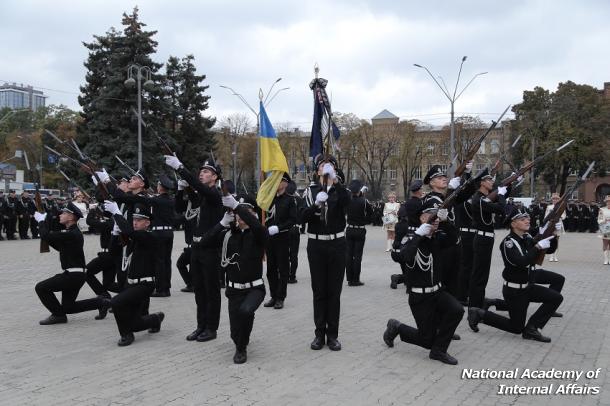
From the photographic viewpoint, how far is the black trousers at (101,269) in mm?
9047

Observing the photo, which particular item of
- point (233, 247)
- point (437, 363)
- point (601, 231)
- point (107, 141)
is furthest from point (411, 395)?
point (107, 141)

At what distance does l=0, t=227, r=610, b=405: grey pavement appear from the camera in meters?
5.30

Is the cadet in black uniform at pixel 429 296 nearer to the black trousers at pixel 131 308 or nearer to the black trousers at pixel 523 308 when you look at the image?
the black trousers at pixel 523 308

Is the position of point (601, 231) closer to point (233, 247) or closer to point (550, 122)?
point (233, 247)

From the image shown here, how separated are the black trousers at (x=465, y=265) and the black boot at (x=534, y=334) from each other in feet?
5.88

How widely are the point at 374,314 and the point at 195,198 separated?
3.39 metres

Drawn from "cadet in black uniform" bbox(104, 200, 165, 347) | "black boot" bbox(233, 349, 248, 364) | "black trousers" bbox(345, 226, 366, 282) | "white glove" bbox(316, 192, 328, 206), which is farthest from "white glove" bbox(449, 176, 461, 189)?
"black trousers" bbox(345, 226, 366, 282)

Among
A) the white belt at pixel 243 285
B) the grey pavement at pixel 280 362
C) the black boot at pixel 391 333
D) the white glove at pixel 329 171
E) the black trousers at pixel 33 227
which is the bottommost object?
the black trousers at pixel 33 227

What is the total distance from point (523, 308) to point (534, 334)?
1.17 feet

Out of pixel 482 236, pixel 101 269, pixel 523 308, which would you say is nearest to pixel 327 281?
pixel 523 308

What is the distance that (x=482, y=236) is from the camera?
28.5 feet

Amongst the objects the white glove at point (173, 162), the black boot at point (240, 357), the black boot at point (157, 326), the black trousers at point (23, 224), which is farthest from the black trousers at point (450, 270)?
the black trousers at point (23, 224)

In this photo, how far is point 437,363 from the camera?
6336 mm

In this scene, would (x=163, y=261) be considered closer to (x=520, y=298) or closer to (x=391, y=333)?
(x=391, y=333)
